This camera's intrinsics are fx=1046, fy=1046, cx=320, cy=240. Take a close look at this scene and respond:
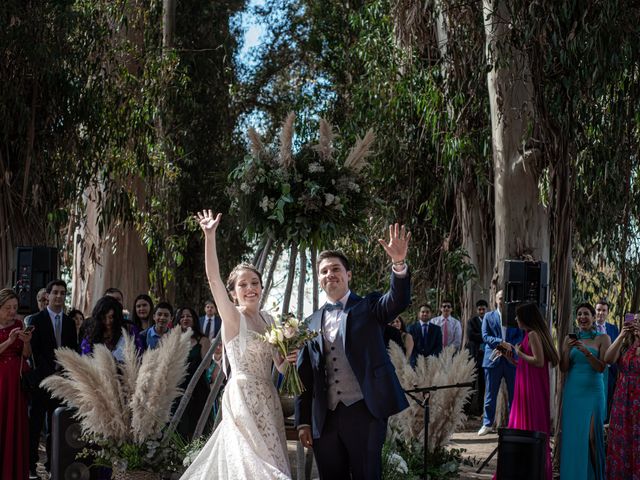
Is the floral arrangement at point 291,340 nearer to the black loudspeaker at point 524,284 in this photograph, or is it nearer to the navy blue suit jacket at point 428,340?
the black loudspeaker at point 524,284

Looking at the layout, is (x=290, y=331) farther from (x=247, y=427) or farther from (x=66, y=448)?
(x=66, y=448)

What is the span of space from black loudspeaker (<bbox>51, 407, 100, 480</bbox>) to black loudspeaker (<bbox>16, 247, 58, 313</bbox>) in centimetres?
394

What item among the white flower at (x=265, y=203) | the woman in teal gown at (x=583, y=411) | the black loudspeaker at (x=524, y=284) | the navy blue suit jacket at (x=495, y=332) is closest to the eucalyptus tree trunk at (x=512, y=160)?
the navy blue suit jacket at (x=495, y=332)

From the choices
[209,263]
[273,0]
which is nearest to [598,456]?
[209,263]

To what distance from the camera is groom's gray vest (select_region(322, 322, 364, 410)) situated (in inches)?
227

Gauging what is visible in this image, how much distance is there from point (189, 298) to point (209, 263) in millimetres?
17303

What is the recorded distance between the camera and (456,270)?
625 inches

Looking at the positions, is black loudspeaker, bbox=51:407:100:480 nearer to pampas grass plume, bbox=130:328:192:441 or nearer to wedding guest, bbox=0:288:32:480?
pampas grass plume, bbox=130:328:192:441

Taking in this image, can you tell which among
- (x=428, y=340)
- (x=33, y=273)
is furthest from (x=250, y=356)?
(x=428, y=340)

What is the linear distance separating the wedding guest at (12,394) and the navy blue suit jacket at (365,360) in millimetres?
3080

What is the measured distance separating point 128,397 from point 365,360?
1947 mm

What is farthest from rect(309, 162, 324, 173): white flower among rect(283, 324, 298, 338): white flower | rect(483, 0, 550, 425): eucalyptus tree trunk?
rect(483, 0, 550, 425): eucalyptus tree trunk

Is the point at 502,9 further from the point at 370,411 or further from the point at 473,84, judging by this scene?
the point at 370,411

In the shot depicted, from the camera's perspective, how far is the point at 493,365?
13.2 metres
